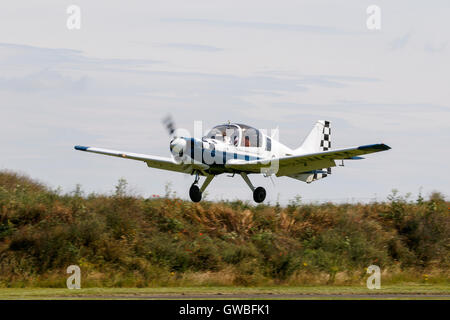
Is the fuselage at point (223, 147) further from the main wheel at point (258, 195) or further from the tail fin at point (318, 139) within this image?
the tail fin at point (318, 139)

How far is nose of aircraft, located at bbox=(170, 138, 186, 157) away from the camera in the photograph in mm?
20578

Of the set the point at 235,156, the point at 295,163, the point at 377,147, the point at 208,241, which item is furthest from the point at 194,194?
the point at 377,147

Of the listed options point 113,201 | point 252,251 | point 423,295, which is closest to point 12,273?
point 113,201

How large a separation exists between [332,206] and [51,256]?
13.5 m

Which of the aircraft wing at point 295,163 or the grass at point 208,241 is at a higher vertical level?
the aircraft wing at point 295,163

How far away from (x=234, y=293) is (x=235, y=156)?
440 cm

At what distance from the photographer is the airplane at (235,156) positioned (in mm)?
20844

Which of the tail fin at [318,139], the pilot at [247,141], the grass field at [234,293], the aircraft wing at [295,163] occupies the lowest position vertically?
the grass field at [234,293]

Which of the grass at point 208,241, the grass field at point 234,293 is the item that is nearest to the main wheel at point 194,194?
the grass field at point 234,293

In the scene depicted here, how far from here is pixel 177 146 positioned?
20.6 metres

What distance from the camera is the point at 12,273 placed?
24000 mm

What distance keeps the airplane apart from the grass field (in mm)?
3173

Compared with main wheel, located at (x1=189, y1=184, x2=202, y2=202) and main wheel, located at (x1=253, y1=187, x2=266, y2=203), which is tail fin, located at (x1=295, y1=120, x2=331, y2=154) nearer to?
main wheel, located at (x1=253, y1=187, x2=266, y2=203)
